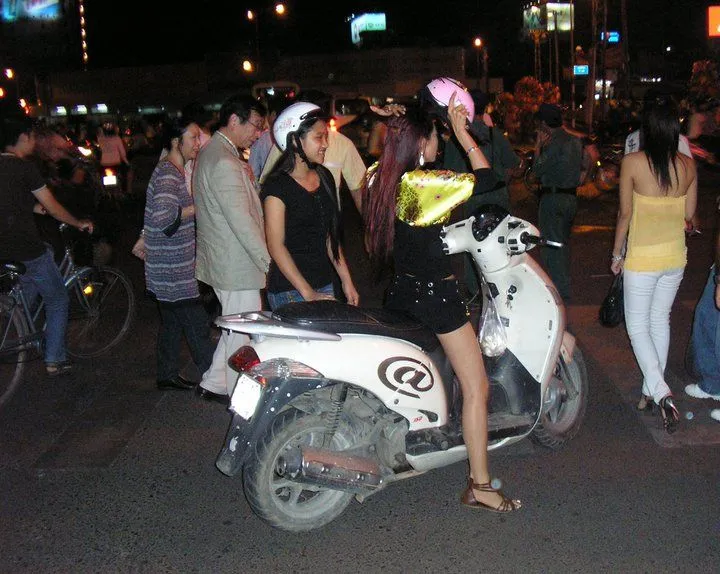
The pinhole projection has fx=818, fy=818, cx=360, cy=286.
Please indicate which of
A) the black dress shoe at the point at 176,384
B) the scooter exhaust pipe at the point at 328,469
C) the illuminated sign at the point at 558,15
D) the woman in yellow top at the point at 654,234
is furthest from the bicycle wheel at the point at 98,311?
the illuminated sign at the point at 558,15

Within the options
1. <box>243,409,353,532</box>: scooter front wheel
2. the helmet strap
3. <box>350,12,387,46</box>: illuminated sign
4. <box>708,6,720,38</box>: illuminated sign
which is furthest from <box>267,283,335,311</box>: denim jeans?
<box>350,12,387,46</box>: illuminated sign

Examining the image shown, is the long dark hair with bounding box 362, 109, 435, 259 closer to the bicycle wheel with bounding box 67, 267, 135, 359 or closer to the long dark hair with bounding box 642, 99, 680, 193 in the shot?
the long dark hair with bounding box 642, 99, 680, 193

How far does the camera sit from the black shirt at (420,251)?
366 centimetres

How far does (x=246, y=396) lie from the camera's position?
3.47m

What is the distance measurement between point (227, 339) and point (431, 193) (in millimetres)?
2117

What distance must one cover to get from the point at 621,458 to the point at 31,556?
3.05 meters

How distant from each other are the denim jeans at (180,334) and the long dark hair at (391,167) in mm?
2292

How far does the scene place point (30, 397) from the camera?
5.86 metres

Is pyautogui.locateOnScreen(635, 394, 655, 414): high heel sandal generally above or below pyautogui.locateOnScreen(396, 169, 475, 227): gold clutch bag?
below

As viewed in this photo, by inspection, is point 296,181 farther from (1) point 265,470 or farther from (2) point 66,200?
(2) point 66,200

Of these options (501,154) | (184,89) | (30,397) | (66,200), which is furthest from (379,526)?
(184,89)

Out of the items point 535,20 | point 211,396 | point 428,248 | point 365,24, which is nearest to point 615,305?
point 428,248

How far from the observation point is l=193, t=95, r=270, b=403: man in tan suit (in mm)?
4875

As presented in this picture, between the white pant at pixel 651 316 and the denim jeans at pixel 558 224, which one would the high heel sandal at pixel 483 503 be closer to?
the white pant at pixel 651 316
